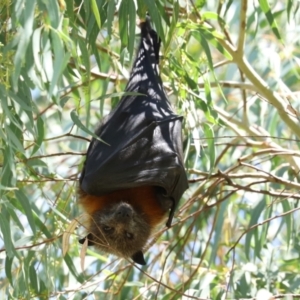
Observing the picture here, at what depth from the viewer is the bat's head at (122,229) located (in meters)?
4.96

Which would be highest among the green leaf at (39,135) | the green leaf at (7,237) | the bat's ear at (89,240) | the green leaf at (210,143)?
the green leaf at (39,135)

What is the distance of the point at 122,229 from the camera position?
5031 millimetres

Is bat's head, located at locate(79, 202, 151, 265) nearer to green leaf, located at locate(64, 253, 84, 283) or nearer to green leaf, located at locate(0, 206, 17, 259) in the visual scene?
green leaf, located at locate(64, 253, 84, 283)

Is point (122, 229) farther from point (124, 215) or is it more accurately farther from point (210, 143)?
point (210, 143)

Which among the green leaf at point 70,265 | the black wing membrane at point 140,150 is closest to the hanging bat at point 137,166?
the black wing membrane at point 140,150

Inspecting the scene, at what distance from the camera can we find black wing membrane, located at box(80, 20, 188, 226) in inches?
180

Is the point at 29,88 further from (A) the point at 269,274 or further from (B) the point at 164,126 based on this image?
(A) the point at 269,274

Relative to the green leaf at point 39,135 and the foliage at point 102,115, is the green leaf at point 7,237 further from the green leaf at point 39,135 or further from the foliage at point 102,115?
the green leaf at point 39,135

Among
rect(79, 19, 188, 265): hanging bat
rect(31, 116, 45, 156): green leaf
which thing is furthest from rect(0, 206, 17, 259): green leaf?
rect(79, 19, 188, 265): hanging bat

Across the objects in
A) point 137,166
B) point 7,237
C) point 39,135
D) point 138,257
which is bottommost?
point 138,257

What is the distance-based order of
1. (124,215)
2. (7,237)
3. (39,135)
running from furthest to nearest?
1. (124,215)
2. (39,135)
3. (7,237)

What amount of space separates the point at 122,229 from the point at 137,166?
553 mm

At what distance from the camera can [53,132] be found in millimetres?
8023

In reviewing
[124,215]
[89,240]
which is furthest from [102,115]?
[89,240]
